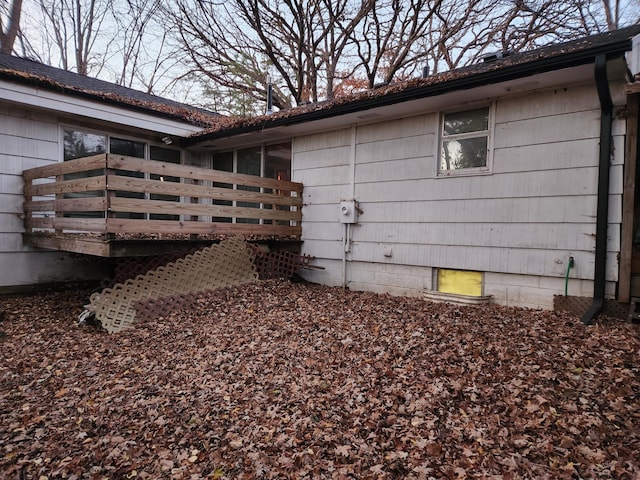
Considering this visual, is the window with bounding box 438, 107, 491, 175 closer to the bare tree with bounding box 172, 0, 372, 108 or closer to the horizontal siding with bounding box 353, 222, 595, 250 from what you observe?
the horizontal siding with bounding box 353, 222, 595, 250

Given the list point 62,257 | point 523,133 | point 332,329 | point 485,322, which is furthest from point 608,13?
point 62,257

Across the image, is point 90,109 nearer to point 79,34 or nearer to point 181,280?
point 181,280

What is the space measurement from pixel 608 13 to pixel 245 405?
48.6ft

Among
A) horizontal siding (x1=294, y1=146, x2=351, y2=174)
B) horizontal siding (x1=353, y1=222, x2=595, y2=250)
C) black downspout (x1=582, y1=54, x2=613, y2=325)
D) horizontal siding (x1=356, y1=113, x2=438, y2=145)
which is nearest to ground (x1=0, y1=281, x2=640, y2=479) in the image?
black downspout (x1=582, y1=54, x2=613, y2=325)

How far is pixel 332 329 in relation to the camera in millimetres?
4195

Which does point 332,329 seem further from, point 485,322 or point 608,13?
point 608,13

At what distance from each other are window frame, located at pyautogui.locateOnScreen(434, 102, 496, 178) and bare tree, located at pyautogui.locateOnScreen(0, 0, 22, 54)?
1462 centimetres

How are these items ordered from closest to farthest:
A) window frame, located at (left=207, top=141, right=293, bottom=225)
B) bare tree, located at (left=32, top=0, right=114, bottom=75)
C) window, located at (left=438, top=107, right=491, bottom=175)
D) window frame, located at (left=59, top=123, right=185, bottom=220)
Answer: window, located at (left=438, top=107, right=491, bottom=175)
window frame, located at (left=59, top=123, right=185, bottom=220)
window frame, located at (left=207, top=141, right=293, bottom=225)
bare tree, located at (left=32, top=0, right=114, bottom=75)

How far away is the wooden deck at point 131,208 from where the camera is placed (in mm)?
4695

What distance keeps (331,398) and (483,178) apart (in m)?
3.66

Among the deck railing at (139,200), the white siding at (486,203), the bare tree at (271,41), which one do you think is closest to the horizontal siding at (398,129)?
the white siding at (486,203)

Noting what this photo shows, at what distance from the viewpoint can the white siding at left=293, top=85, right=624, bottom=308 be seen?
4336 mm

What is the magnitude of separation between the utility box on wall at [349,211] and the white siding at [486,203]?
0.14m

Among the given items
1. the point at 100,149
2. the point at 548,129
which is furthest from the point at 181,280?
the point at 548,129
